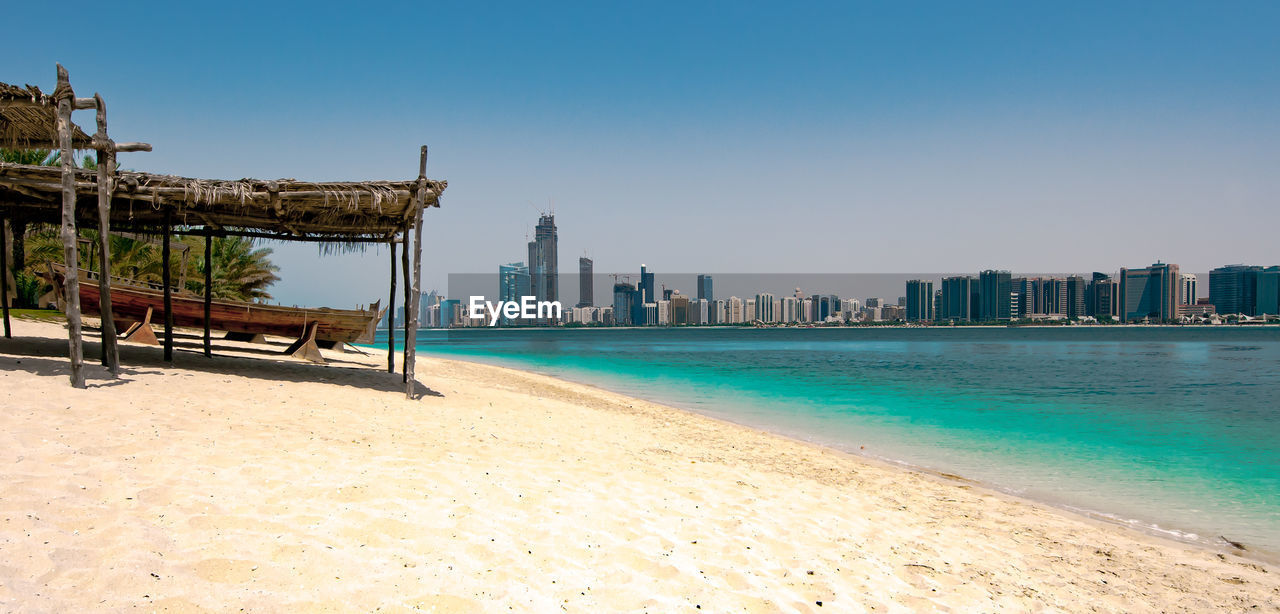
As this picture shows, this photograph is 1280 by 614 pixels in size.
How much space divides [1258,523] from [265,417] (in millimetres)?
10308

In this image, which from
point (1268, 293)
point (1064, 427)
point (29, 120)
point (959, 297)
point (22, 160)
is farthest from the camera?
point (959, 297)

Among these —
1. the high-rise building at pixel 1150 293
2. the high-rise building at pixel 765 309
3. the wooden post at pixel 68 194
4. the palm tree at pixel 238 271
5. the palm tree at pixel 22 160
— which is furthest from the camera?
the high-rise building at pixel 765 309

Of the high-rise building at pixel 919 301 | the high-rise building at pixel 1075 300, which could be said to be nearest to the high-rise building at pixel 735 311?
the high-rise building at pixel 919 301

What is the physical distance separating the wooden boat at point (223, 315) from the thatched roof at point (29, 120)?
12.4 feet

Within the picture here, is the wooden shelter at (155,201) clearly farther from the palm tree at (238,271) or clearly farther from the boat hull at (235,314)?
the palm tree at (238,271)

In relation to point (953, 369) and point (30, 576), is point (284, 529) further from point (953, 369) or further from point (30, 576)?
point (953, 369)

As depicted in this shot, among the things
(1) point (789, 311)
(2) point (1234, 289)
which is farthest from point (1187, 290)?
(1) point (789, 311)

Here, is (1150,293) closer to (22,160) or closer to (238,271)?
(238,271)

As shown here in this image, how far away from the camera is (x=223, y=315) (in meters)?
13.0

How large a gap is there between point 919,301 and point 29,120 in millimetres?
174465

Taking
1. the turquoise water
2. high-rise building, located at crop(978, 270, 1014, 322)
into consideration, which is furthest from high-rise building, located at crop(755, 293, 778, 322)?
the turquoise water

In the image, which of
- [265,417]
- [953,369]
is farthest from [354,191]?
[953,369]

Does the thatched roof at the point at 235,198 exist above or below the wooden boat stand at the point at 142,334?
above

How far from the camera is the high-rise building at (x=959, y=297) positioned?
5910 inches
